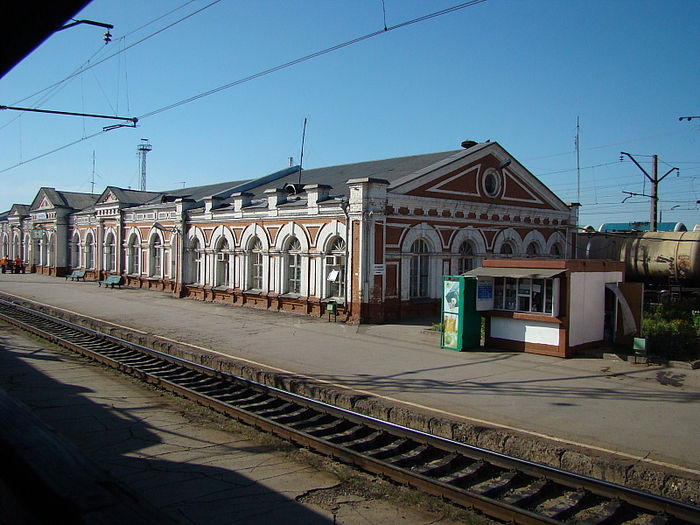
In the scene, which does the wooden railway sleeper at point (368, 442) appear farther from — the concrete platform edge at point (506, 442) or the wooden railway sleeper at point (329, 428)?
the concrete platform edge at point (506, 442)

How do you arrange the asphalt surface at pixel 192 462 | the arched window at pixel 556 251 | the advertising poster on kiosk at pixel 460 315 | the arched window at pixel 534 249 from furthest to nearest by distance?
the arched window at pixel 556 251 < the arched window at pixel 534 249 < the advertising poster on kiosk at pixel 460 315 < the asphalt surface at pixel 192 462

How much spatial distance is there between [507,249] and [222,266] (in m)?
13.0

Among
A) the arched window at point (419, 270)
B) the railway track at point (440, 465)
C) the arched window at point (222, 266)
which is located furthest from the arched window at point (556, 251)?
the railway track at point (440, 465)

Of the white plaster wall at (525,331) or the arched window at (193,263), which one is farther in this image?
the arched window at (193,263)

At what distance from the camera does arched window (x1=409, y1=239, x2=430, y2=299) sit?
20.9m

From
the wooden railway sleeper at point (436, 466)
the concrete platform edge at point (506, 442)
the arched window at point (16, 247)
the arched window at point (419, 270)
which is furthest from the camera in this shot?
the arched window at point (16, 247)

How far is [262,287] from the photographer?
23672 millimetres

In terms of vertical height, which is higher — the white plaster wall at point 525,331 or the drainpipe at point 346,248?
the drainpipe at point 346,248

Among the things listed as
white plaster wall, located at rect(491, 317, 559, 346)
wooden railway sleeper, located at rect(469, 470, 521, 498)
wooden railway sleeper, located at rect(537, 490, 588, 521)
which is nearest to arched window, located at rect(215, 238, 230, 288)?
white plaster wall, located at rect(491, 317, 559, 346)

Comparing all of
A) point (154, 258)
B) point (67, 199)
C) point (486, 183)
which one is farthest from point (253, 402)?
point (67, 199)

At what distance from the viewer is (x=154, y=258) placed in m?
32.5

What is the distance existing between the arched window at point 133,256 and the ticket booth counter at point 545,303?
25.3 meters

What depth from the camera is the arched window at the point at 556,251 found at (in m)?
27.3

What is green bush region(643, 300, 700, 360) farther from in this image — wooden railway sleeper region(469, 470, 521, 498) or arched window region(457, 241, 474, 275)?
wooden railway sleeper region(469, 470, 521, 498)
